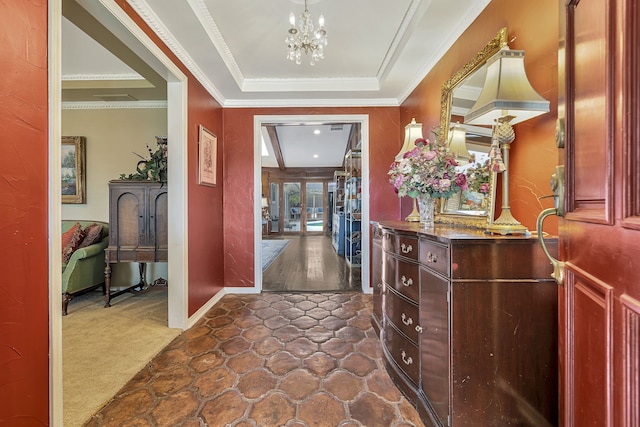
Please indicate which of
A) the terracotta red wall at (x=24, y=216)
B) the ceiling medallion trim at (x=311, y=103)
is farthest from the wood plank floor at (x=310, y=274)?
the terracotta red wall at (x=24, y=216)

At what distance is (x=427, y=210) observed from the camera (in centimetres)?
198

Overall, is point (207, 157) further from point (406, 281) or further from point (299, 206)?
point (299, 206)

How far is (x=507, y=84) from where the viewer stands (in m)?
1.30

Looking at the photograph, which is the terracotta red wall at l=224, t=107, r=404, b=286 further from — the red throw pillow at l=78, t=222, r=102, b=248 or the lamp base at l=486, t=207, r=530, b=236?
the lamp base at l=486, t=207, r=530, b=236

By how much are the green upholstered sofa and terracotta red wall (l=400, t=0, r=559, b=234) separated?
3.93 m

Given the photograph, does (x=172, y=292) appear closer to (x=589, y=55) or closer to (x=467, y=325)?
(x=467, y=325)

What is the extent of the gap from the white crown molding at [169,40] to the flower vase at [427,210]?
2.30 meters

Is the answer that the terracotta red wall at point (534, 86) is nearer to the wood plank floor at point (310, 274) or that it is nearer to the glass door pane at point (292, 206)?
the wood plank floor at point (310, 274)

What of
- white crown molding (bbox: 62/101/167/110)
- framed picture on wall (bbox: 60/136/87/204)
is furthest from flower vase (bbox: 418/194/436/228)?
framed picture on wall (bbox: 60/136/87/204)

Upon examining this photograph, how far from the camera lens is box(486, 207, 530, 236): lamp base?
133 centimetres

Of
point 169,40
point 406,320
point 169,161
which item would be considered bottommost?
point 406,320

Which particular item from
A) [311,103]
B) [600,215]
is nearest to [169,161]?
[311,103]

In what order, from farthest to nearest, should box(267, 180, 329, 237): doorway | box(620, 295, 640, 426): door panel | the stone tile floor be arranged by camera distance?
1. box(267, 180, 329, 237): doorway
2. the stone tile floor
3. box(620, 295, 640, 426): door panel

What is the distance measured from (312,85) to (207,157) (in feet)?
4.85
